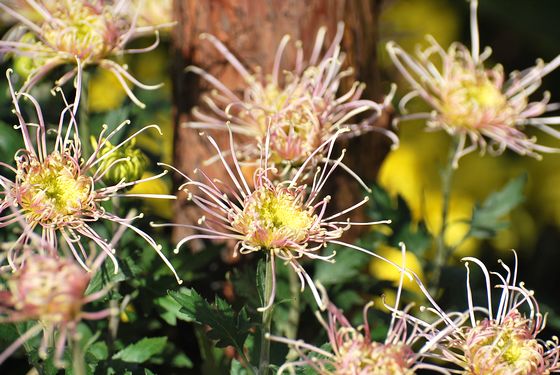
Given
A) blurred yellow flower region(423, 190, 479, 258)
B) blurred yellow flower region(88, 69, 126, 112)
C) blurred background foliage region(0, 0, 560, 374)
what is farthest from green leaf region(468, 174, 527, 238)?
blurred yellow flower region(88, 69, 126, 112)

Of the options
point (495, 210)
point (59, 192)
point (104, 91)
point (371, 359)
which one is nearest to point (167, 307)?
point (59, 192)

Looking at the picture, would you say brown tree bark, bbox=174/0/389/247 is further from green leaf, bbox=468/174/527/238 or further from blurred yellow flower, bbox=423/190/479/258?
blurred yellow flower, bbox=423/190/479/258

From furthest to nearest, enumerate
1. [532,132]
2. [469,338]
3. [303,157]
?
[532,132] → [303,157] → [469,338]

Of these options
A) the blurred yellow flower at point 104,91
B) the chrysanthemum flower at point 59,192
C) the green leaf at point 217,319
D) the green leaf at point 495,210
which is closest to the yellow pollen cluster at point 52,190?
the chrysanthemum flower at point 59,192

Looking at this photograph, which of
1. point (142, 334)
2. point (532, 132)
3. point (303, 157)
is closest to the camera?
point (303, 157)

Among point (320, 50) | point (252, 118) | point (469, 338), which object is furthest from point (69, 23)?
point (469, 338)

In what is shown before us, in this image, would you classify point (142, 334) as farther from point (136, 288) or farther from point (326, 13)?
point (326, 13)

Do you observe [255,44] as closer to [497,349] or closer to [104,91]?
[497,349]
